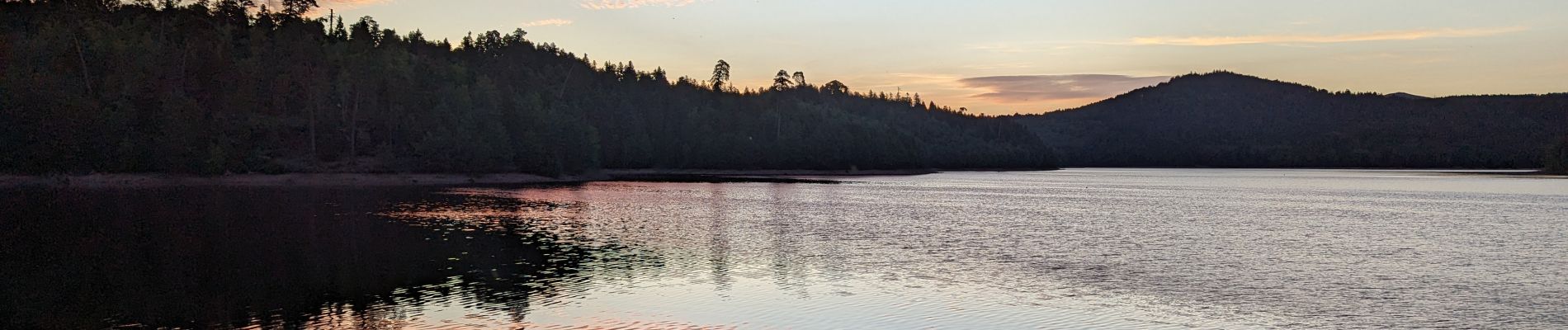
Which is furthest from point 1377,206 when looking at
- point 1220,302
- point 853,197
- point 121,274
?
point 121,274

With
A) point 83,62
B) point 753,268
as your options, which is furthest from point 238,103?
point 753,268

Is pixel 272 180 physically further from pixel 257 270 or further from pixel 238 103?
pixel 257 270

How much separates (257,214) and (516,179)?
8306cm

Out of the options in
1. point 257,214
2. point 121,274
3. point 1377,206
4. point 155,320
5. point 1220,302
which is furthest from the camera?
point 1377,206

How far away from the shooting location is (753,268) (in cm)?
3497

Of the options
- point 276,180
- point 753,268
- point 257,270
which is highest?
point 276,180

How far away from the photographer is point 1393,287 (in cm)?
3097

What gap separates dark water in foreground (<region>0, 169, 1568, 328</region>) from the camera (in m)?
24.4

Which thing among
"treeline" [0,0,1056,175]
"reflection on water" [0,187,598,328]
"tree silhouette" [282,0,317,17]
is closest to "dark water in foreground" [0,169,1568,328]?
"reflection on water" [0,187,598,328]

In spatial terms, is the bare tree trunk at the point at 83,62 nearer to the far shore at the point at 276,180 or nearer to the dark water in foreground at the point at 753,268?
the far shore at the point at 276,180

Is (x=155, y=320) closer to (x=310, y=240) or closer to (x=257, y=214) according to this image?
(x=310, y=240)

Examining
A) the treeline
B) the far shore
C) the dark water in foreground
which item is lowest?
the dark water in foreground

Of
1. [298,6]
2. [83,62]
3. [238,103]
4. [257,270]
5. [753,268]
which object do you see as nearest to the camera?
[257,270]

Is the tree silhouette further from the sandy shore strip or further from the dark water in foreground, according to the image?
the dark water in foreground
